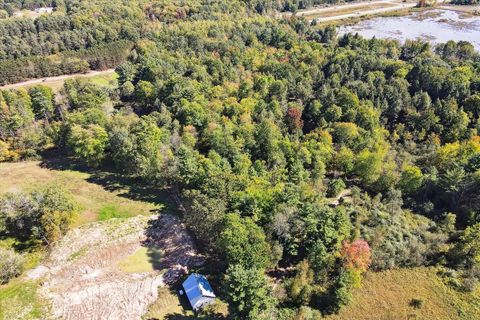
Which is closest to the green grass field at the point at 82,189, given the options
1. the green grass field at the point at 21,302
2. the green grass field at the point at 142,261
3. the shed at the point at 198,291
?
the green grass field at the point at 142,261

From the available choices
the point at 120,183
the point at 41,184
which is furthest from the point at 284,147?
the point at 41,184

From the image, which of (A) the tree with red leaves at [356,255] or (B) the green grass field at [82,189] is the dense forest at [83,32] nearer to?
(B) the green grass field at [82,189]

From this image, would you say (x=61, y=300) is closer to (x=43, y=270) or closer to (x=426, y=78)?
(x=43, y=270)

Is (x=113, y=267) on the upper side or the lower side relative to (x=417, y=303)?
upper

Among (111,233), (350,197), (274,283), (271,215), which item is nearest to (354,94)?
(350,197)

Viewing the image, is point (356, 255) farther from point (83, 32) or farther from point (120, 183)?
point (83, 32)

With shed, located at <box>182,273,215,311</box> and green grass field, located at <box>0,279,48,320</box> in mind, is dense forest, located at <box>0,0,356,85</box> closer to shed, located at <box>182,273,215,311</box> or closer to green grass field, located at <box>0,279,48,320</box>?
green grass field, located at <box>0,279,48,320</box>
